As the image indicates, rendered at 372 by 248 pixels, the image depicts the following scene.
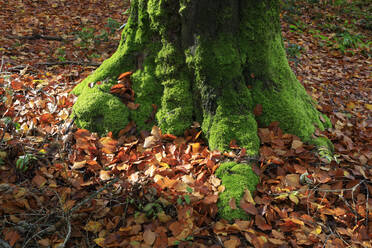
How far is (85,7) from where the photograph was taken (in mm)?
8109

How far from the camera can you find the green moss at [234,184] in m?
2.15

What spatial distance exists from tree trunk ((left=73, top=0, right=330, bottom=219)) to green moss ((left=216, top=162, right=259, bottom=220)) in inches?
2.6

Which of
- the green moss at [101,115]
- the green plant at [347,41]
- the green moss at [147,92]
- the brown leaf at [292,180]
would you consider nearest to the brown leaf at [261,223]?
the brown leaf at [292,180]

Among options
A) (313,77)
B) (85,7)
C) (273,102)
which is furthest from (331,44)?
(85,7)

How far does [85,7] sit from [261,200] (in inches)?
318

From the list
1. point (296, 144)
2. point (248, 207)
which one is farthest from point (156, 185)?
point (296, 144)

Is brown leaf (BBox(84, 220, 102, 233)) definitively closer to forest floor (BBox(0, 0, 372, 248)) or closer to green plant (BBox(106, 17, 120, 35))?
forest floor (BBox(0, 0, 372, 248))

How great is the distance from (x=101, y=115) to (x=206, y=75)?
4.07 ft

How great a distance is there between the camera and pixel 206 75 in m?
2.72

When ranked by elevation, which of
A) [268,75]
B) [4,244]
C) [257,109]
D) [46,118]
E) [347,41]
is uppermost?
[347,41]

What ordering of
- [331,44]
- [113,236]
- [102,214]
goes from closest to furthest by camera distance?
1. [113,236]
2. [102,214]
3. [331,44]

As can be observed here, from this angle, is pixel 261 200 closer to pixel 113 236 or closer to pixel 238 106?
pixel 238 106

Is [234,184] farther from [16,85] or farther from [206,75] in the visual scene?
[16,85]

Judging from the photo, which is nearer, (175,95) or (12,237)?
(12,237)
